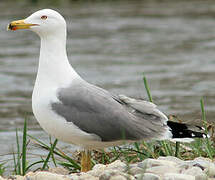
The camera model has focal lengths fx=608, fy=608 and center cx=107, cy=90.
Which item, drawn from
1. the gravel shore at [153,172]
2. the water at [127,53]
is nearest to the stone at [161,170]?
the gravel shore at [153,172]

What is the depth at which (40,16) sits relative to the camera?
459 cm

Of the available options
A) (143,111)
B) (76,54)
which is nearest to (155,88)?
(76,54)

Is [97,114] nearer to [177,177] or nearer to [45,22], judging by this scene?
[45,22]

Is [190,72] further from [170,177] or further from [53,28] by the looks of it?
[170,177]

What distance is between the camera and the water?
30.8ft

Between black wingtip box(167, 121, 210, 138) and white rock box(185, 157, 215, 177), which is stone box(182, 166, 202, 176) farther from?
black wingtip box(167, 121, 210, 138)

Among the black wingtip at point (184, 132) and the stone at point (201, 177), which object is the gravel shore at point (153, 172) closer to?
the stone at point (201, 177)

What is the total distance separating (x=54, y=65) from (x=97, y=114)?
51 cm

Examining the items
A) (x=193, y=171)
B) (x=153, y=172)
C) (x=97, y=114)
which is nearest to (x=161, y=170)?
(x=153, y=172)

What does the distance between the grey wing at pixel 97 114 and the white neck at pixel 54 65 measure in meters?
0.10

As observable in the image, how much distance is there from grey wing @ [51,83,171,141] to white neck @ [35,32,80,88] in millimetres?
105

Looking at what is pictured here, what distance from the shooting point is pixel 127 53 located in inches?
543

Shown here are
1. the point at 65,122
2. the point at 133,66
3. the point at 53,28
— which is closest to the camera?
Result: the point at 65,122

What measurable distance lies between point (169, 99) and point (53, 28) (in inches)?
201
